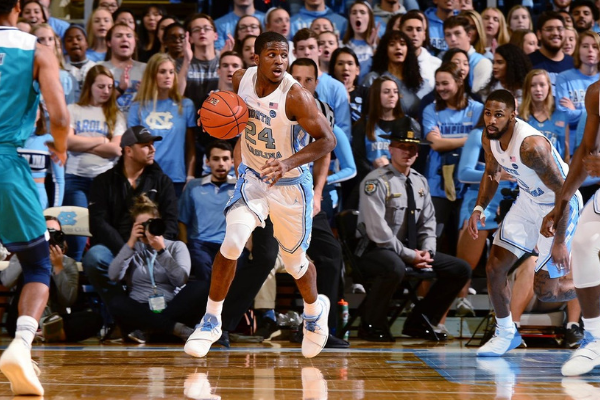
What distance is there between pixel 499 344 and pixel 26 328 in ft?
11.6

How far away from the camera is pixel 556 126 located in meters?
8.46

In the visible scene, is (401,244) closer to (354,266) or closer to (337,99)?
(354,266)

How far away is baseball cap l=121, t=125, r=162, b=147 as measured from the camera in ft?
25.4

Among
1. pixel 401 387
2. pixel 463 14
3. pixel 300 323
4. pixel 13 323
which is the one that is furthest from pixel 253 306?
pixel 463 14

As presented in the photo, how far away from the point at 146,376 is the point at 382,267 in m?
3.01

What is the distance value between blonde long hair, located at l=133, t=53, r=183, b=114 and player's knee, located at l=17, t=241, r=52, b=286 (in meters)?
3.99

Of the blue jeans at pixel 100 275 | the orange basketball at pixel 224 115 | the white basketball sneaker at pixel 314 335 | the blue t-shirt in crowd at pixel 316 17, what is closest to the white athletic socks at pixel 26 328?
the orange basketball at pixel 224 115

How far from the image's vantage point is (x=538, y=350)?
7238 millimetres

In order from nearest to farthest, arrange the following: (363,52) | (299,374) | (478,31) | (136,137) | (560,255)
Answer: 1. (299,374)
2. (560,255)
3. (136,137)
4. (363,52)
5. (478,31)

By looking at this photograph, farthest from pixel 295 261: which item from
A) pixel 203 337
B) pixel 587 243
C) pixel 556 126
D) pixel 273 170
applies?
pixel 556 126

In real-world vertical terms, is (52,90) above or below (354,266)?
above

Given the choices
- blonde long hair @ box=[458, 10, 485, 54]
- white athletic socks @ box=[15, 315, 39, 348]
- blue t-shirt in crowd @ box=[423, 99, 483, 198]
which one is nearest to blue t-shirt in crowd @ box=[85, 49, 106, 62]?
blue t-shirt in crowd @ box=[423, 99, 483, 198]

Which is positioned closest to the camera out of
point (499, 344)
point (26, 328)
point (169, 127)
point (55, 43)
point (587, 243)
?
point (26, 328)

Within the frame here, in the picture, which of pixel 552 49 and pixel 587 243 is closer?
pixel 587 243
